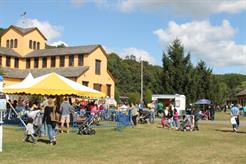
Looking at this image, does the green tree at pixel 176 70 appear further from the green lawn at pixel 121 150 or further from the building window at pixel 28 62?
the green lawn at pixel 121 150

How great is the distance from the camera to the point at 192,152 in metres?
15.0

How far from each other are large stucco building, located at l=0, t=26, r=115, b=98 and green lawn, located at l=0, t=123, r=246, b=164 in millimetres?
33682

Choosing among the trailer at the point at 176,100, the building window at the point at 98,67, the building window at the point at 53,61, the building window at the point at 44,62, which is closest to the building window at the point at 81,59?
the building window at the point at 98,67

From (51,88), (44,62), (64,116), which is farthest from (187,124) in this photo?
(44,62)

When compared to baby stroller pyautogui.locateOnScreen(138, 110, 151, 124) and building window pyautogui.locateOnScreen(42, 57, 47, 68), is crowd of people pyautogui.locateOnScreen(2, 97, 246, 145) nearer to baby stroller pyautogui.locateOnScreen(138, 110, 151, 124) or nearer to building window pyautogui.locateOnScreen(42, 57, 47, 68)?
baby stroller pyautogui.locateOnScreen(138, 110, 151, 124)

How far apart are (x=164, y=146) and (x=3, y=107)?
20.3ft

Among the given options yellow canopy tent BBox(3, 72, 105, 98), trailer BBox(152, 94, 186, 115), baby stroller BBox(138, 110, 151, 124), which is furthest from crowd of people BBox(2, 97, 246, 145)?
trailer BBox(152, 94, 186, 115)

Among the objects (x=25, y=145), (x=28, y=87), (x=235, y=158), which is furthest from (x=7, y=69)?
(x=235, y=158)

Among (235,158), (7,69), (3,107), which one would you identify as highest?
(7,69)

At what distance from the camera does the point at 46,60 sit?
57281 mm

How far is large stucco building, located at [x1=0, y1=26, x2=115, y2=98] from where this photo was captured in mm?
53938

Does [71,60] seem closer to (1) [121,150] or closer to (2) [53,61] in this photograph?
(2) [53,61]

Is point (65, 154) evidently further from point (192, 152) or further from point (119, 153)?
point (192, 152)

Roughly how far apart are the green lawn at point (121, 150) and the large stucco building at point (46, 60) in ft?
111
